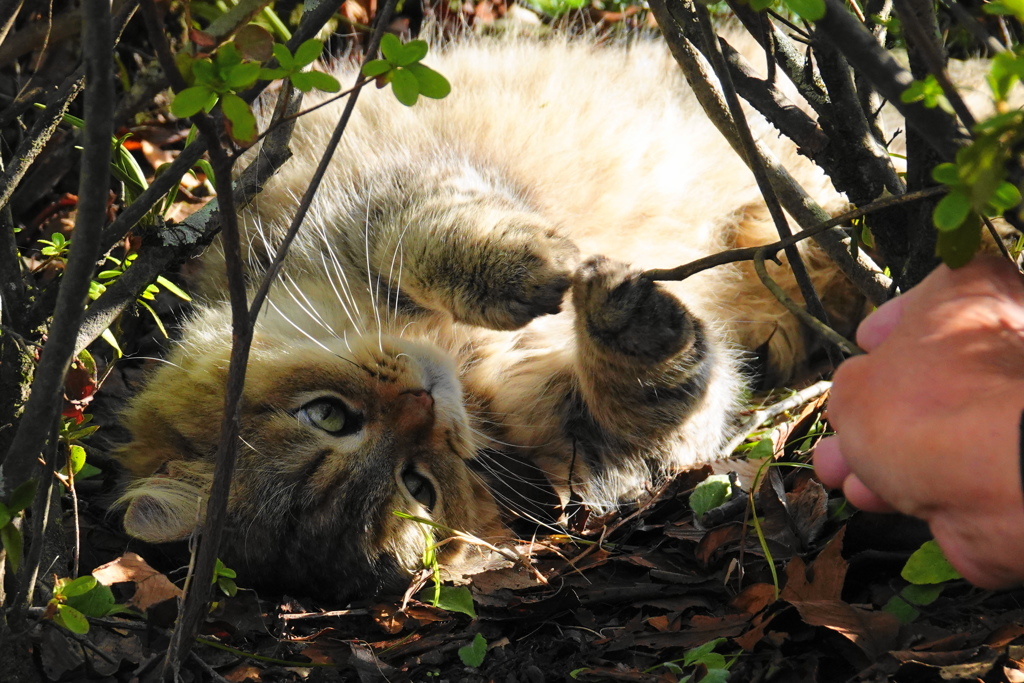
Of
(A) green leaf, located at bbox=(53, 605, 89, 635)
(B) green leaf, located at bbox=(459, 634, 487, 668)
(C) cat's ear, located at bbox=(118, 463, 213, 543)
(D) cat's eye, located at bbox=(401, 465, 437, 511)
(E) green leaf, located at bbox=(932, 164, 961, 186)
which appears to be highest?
(E) green leaf, located at bbox=(932, 164, 961, 186)

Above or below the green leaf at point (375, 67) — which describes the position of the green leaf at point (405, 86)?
below

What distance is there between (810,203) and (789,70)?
319mm

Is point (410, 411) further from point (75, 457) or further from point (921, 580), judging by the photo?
point (921, 580)

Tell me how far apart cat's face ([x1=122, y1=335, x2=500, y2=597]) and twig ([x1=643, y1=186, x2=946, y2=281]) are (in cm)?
102

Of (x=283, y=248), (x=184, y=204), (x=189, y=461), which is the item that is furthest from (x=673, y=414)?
(x=184, y=204)

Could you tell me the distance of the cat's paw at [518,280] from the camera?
98.5 inches

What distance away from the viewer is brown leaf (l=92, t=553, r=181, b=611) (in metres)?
2.12

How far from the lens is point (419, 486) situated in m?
2.61

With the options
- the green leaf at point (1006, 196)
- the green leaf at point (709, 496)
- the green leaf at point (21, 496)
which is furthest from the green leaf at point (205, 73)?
the green leaf at point (709, 496)

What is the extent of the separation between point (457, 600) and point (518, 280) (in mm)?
911

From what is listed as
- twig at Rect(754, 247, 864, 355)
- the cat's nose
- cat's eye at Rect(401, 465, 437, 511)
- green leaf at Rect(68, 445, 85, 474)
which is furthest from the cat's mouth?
twig at Rect(754, 247, 864, 355)

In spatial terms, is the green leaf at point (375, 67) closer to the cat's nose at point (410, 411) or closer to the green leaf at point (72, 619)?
the green leaf at point (72, 619)

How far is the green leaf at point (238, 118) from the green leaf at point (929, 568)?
146 cm

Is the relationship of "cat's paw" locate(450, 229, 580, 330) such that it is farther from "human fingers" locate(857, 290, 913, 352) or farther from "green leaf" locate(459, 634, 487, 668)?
"human fingers" locate(857, 290, 913, 352)
